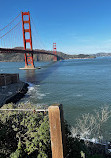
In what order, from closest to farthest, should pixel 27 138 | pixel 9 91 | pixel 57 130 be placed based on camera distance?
pixel 57 130, pixel 27 138, pixel 9 91

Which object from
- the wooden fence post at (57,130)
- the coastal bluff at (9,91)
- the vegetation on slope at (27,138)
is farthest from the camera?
the coastal bluff at (9,91)

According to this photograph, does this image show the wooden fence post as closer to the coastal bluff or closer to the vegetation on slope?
the vegetation on slope

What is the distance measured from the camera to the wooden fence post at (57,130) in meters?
3.06

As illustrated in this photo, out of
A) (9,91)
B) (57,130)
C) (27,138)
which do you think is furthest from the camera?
(9,91)

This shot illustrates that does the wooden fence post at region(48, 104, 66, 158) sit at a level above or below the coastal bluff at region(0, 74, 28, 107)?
above

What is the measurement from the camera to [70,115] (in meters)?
12.4

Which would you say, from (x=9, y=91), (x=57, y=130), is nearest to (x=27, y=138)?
(x=57, y=130)

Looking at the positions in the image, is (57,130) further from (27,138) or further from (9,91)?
(9,91)

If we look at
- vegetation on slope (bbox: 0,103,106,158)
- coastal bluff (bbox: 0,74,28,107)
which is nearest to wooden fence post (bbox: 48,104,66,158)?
vegetation on slope (bbox: 0,103,106,158)

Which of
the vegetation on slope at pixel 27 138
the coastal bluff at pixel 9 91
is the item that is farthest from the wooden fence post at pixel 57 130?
the coastal bluff at pixel 9 91

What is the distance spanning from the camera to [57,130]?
124 inches

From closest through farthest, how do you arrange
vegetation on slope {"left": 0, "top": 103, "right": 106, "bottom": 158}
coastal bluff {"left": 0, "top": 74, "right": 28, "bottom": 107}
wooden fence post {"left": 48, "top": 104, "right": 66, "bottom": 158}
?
wooden fence post {"left": 48, "top": 104, "right": 66, "bottom": 158}
vegetation on slope {"left": 0, "top": 103, "right": 106, "bottom": 158}
coastal bluff {"left": 0, "top": 74, "right": 28, "bottom": 107}

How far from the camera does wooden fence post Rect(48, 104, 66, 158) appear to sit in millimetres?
3062

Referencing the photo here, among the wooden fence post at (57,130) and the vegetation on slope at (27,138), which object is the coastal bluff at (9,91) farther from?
the wooden fence post at (57,130)
